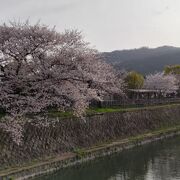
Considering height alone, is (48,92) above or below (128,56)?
below

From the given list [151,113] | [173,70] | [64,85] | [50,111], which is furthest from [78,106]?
[173,70]

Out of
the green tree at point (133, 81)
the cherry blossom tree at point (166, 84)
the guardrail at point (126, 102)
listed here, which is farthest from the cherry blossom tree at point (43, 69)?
the green tree at point (133, 81)

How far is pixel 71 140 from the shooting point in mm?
22891

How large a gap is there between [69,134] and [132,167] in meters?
4.06

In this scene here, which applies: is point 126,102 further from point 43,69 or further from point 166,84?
point 166,84

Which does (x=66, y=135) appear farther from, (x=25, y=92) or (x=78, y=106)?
(x=25, y=92)

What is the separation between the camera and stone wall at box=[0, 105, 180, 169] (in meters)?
18.9

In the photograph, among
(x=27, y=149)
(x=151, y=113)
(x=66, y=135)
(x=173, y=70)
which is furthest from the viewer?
(x=173, y=70)

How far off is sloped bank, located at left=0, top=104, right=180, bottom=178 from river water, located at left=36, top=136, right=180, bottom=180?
60 centimetres

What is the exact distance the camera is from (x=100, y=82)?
2320cm

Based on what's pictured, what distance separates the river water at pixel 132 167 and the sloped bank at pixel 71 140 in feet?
1.98

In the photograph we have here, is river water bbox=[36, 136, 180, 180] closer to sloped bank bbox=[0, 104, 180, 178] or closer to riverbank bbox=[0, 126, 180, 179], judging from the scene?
riverbank bbox=[0, 126, 180, 179]

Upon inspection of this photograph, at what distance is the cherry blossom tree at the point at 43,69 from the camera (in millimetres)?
20761

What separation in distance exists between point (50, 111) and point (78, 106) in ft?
9.21
